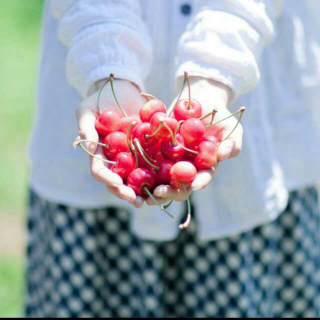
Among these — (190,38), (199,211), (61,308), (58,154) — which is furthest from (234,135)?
(61,308)

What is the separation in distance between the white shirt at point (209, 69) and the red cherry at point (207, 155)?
17 centimetres

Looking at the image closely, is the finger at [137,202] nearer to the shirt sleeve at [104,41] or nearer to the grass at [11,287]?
the shirt sleeve at [104,41]

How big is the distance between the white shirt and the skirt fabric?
0.08 m

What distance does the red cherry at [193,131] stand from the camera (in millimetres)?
827

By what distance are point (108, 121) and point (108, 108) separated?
0.06 m

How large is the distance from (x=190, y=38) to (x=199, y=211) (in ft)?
1.20

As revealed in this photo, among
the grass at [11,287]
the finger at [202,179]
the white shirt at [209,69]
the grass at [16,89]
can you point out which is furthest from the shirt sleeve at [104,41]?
the grass at [16,89]

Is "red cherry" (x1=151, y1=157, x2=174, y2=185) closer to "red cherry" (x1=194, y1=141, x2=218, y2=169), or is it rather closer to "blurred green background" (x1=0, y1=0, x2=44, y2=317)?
"red cherry" (x1=194, y1=141, x2=218, y2=169)

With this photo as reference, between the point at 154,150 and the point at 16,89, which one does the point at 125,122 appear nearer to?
the point at 154,150

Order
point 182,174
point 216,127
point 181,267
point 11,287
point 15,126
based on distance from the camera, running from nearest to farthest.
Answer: point 182,174, point 216,127, point 181,267, point 11,287, point 15,126

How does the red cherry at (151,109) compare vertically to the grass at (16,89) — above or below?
above

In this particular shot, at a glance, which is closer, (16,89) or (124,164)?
(124,164)

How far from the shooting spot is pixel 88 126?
89 centimetres

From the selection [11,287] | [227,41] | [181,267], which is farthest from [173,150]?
[11,287]
